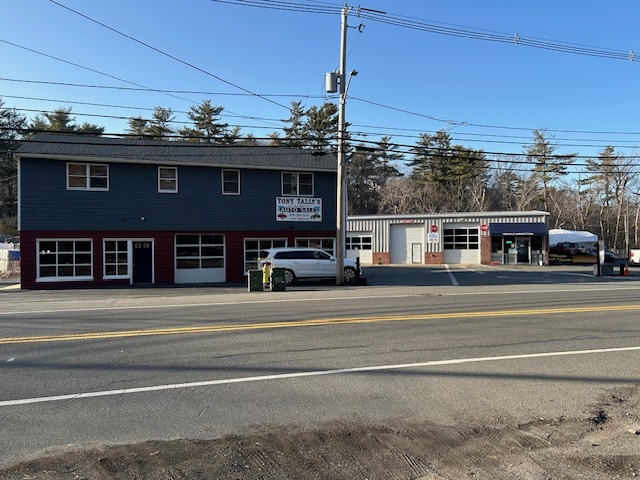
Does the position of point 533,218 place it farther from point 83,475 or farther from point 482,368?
point 83,475

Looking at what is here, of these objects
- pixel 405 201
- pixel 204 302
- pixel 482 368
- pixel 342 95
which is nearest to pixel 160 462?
pixel 482 368

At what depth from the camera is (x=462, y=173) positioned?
59.8 meters

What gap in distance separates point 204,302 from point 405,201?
4679 centimetres

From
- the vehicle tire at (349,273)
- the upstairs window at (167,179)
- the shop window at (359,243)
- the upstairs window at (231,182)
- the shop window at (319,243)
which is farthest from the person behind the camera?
the shop window at (359,243)

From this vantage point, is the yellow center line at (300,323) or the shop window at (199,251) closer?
the yellow center line at (300,323)

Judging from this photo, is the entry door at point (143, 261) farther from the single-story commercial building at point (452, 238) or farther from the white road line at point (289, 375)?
the single-story commercial building at point (452, 238)

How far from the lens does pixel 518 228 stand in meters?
39.2

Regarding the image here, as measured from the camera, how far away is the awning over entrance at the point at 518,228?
38.7m

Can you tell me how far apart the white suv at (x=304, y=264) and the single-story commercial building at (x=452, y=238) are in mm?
19084

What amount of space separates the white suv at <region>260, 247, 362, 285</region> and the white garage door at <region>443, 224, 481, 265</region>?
65.8 ft

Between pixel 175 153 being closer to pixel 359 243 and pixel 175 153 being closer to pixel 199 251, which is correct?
pixel 199 251

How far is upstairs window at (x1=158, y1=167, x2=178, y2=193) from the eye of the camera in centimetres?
2467

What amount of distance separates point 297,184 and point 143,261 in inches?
360

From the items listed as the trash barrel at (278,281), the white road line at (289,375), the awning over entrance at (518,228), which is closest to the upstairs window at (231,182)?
the trash barrel at (278,281)
